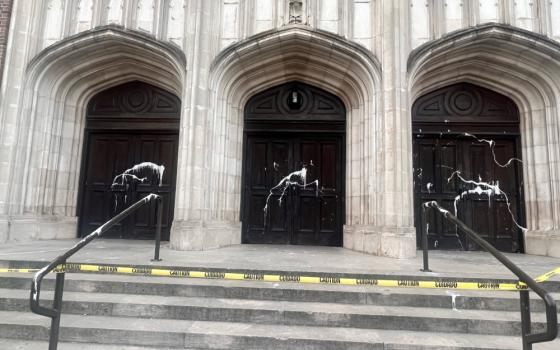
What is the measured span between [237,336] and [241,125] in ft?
18.6

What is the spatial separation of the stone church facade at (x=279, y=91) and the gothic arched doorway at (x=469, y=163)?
0.17 feet

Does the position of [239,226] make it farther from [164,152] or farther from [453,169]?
[453,169]

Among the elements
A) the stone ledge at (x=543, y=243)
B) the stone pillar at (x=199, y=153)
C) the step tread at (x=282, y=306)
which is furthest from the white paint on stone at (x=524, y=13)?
the stone pillar at (x=199, y=153)

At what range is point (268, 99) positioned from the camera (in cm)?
847

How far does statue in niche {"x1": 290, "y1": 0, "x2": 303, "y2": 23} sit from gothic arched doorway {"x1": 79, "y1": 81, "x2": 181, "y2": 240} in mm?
3390

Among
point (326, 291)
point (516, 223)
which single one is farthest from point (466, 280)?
point (516, 223)

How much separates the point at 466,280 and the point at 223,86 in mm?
5801

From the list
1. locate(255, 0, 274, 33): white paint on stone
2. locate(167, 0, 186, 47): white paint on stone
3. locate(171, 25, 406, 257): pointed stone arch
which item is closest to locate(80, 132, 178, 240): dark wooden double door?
locate(171, 25, 406, 257): pointed stone arch

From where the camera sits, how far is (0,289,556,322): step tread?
362 cm

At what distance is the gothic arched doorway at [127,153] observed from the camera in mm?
8344

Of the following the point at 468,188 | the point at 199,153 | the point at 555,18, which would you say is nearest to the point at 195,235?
the point at 199,153

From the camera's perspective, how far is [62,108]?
8.28m

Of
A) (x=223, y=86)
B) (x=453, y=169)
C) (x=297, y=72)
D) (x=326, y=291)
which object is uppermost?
(x=297, y=72)

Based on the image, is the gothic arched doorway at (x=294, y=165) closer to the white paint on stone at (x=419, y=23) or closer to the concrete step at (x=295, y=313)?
the white paint on stone at (x=419, y=23)
